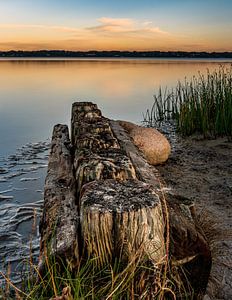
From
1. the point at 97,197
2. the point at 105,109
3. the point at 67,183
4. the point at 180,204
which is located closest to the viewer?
the point at 97,197

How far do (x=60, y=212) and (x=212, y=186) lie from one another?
123 inches

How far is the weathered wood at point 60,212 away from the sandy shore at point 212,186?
1146 millimetres

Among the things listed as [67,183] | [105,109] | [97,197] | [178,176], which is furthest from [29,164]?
[105,109]

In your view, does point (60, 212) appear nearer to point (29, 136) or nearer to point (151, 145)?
point (151, 145)

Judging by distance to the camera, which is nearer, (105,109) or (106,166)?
(106,166)

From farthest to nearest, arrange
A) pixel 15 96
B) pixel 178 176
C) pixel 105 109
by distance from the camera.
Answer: pixel 15 96
pixel 105 109
pixel 178 176

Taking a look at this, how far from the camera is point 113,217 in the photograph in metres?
1.91

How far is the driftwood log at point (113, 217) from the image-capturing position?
1.93m

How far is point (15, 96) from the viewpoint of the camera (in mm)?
18344

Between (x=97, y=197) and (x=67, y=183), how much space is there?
937 mm

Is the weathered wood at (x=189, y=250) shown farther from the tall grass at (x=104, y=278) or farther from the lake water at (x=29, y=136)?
the lake water at (x=29, y=136)

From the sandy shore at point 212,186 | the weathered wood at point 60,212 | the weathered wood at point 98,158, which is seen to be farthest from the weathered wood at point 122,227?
the sandy shore at point 212,186

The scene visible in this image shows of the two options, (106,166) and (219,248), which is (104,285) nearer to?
(106,166)

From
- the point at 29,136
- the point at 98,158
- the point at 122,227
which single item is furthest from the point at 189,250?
the point at 29,136
